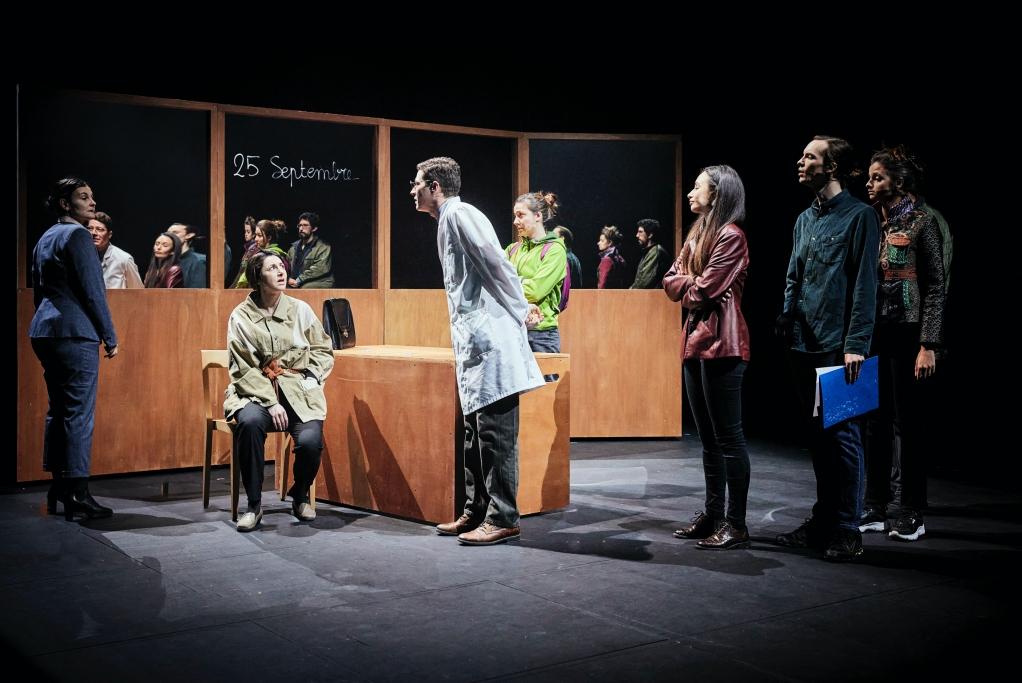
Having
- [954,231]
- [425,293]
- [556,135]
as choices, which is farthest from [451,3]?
[954,231]

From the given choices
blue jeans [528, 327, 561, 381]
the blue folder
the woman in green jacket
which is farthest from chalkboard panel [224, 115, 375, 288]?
the blue folder

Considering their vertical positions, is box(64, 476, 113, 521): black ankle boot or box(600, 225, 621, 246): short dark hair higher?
box(600, 225, 621, 246): short dark hair

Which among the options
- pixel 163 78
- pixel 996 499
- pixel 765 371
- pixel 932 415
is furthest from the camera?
pixel 765 371

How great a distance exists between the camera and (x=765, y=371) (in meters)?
9.16

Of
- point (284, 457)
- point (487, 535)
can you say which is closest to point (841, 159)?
point (487, 535)

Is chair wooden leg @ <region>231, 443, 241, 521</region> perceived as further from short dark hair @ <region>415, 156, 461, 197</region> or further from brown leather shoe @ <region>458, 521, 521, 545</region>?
short dark hair @ <region>415, 156, 461, 197</region>

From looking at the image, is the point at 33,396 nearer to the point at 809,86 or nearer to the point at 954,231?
the point at 809,86

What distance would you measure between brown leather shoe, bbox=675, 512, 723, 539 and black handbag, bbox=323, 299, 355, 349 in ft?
6.33

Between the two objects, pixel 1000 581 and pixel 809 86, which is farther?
pixel 809 86

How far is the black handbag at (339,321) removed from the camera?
5348 millimetres

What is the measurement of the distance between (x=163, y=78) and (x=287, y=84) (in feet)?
2.67

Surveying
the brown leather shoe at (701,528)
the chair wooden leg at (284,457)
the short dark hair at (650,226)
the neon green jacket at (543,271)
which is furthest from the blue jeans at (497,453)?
the short dark hair at (650,226)

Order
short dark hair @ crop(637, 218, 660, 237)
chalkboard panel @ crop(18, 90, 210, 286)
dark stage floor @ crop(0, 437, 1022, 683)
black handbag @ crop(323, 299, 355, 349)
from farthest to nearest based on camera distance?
short dark hair @ crop(637, 218, 660, 237) < chalkboard panel @ crop(18, 90, 210, 286) < black handbag @ crop(323, 299, 355, 349) < dark stage floor @ crop(0, 437, 1022, 683)

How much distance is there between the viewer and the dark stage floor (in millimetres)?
2930
